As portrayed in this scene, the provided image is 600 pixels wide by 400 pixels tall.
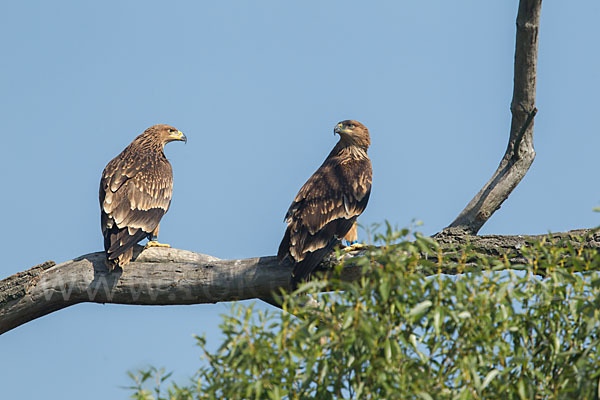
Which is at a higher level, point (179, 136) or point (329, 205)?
point (179, 136)

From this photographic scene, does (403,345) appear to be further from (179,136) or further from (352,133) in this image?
(179,136)

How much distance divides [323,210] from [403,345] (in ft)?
13.2

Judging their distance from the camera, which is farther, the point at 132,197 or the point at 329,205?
the point at 132,197

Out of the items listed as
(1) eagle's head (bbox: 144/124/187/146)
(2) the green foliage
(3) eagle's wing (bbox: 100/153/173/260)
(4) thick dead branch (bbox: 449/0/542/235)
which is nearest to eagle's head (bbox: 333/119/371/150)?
(3) eagle's wing (bbox: 100/153/173/260)

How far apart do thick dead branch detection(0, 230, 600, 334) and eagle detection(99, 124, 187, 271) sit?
0.21 m

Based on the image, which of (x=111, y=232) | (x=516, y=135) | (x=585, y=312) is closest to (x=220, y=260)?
(x=111, y=232)

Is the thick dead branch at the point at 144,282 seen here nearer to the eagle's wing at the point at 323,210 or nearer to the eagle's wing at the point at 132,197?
the eagle's wing at the point at 323,210

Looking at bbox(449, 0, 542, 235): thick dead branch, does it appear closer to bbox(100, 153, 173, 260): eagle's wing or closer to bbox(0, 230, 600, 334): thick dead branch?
bbox(0, 230, 600, 334): thick dead branch

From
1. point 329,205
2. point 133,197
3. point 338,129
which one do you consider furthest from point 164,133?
point 329,205

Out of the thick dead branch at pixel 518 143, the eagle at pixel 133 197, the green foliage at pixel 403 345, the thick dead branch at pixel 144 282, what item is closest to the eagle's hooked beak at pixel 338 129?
the eagle at pixel 133 197

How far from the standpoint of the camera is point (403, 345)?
3705 mm

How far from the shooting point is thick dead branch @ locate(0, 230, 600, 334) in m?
6.94

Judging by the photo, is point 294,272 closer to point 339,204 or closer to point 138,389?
point 339,204

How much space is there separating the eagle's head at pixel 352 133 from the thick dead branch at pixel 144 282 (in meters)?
2.47
